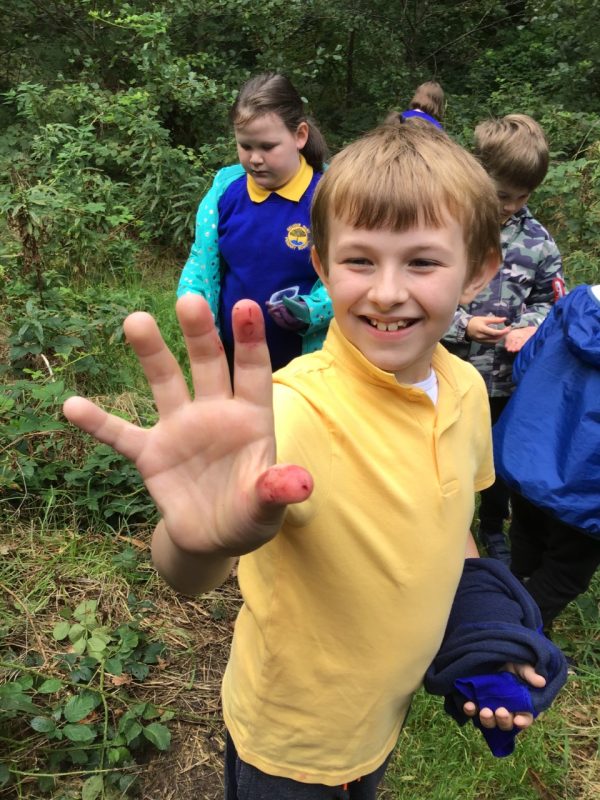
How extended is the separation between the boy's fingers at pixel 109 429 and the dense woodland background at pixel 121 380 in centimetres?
146

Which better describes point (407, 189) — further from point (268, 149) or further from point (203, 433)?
point (268, 149)

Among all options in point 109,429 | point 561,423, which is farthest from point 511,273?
point 109,429

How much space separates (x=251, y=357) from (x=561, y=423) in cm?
149

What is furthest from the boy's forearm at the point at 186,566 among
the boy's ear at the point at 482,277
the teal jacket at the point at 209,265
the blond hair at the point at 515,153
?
the blond hair at the point at 515,153

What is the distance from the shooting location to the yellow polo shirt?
0.99 m

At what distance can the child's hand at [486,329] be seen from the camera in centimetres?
241

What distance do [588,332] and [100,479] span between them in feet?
6.92

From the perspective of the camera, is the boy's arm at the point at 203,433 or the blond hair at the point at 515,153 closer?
the boy's arm at the point at 203,433

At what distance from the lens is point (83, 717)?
1.92 m

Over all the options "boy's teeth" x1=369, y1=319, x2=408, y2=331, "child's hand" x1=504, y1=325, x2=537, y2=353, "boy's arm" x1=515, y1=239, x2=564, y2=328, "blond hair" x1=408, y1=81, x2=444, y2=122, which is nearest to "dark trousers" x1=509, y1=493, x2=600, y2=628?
"child's hand" x1=504, y1=325, x2=537, y2=353

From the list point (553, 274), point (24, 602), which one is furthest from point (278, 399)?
point (553, 274)

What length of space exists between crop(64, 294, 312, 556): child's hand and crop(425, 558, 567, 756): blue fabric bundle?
1.99ft

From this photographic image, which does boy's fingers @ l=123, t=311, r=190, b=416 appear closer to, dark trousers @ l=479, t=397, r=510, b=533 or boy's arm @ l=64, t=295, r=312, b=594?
boy's arm @ l=64, t=295, r=312, b=594

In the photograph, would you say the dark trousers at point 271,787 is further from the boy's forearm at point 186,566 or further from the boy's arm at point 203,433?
the boy's arm at point 203,433
